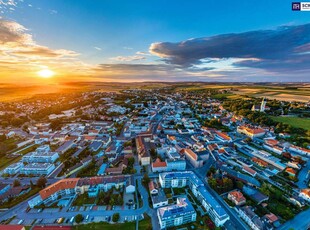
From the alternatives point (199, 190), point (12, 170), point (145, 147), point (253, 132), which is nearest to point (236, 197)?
point (199, 190)

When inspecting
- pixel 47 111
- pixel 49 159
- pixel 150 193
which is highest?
pixel 47 111

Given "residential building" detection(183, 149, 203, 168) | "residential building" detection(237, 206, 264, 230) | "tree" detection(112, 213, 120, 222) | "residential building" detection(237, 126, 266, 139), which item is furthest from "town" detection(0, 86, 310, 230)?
"residential building" detection(237, 126, 266, 139)

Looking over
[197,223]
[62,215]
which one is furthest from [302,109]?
[62,215]

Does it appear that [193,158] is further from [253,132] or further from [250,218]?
[253,132]

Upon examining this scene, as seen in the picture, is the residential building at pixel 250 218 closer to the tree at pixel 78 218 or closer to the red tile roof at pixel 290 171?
the red tile roof at pixel 290 171

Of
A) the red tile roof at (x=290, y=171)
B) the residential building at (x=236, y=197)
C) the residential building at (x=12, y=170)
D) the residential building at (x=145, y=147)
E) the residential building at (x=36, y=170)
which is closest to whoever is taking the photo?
the residential building at (x=236, y=197)

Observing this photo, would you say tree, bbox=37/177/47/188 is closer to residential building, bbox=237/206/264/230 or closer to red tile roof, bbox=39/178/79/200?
red tile roof, bbox=39/178/79/200

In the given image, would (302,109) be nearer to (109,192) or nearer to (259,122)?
(259,122)

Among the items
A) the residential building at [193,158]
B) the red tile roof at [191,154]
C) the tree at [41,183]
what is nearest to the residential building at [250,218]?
the residential building at [193,158]
